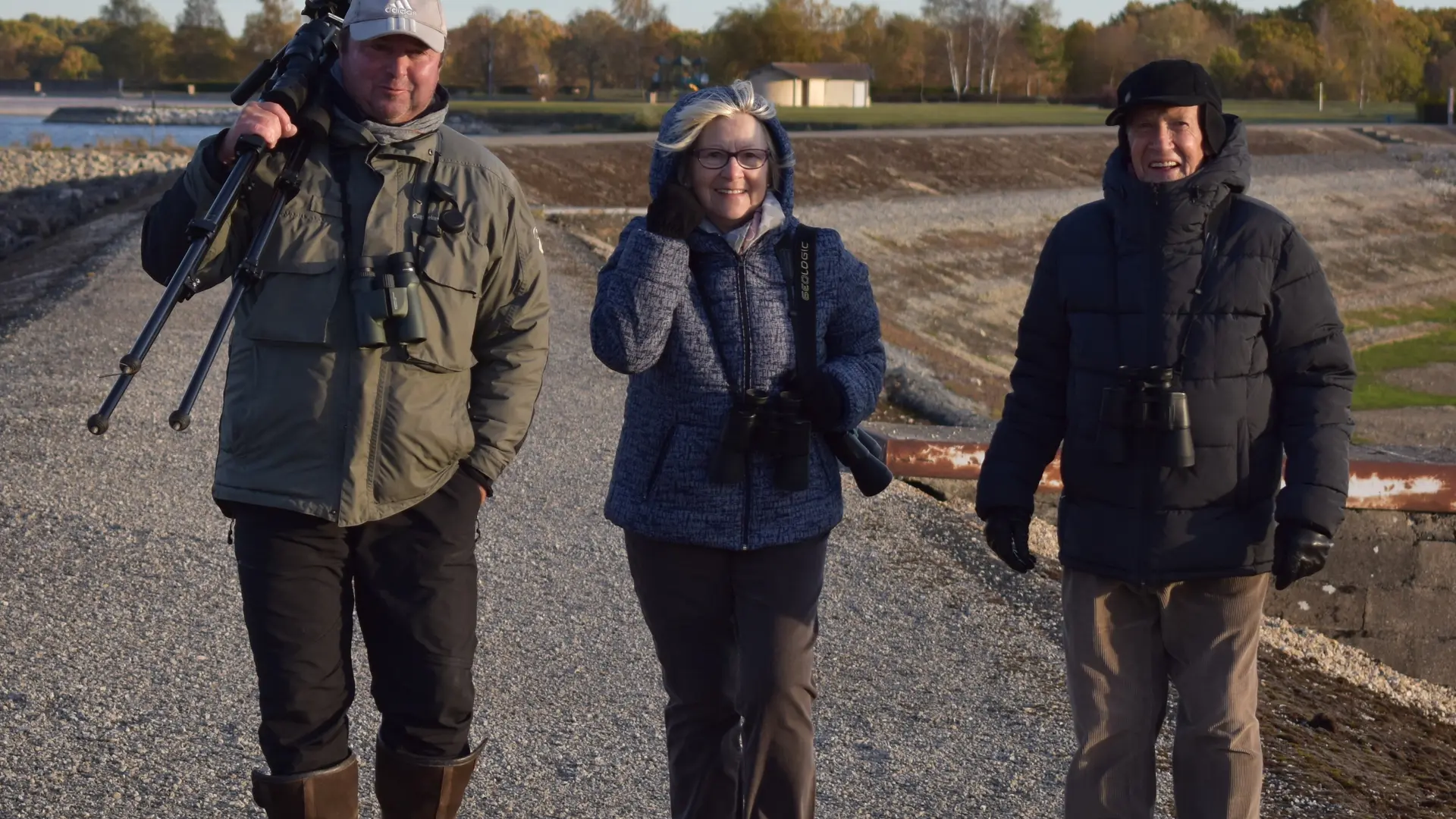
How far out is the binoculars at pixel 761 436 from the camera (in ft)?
11.7

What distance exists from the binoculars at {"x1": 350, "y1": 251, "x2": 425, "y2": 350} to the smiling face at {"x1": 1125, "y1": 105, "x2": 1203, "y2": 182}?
1758 mm

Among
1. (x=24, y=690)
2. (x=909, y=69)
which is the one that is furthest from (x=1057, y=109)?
(x=24, y=690)

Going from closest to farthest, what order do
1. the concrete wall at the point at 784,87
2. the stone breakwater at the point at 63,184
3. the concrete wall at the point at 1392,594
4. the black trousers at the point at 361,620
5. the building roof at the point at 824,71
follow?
the black trousers at the point at 361,620, the concrete wall at the point at 1392,594, the stone breakwater at the point at 63,184, the concrete wall at the point at 784,87, the building roof at the point at 824,71

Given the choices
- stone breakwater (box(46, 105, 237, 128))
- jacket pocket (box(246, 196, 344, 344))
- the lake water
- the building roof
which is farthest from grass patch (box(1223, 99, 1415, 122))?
stone breakwater (box(46, 105, 237, 128))

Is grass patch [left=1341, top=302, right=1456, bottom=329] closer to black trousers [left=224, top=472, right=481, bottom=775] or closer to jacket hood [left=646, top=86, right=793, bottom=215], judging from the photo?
jacket hood [left=646, top=86, right=793, bottom=215]

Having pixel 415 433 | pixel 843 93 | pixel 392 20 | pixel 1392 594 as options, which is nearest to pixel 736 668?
pixel 415 433

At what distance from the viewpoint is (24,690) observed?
16.5ft

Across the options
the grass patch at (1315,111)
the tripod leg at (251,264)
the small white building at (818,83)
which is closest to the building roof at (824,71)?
the small white building at (818,83)

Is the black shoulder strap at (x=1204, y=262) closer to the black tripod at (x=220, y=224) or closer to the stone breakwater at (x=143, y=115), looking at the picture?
the black tripod at (x=220, y=224)

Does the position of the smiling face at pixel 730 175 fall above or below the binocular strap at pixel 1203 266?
above

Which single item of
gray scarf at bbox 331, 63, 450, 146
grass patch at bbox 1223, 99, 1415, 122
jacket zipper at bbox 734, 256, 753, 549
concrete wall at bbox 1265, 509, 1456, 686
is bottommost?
concrete wall at bbox 1265, 509, 1456, 686

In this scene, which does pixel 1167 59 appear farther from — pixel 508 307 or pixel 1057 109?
pixel 1057 109

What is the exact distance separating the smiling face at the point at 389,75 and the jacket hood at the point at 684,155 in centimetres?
55

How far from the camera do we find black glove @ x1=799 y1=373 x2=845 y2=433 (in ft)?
11.8
